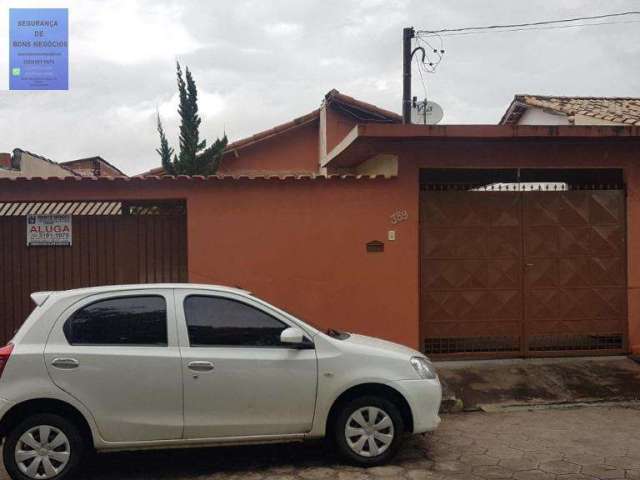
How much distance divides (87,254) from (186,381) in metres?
4.05

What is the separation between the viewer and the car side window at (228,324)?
4.77m

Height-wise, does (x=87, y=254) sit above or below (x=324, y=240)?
below

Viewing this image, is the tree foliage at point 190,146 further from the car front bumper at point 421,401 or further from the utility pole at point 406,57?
the car front bumper at point 421,401

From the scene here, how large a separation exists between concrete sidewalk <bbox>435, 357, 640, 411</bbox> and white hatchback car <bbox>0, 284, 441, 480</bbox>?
2.04 meters

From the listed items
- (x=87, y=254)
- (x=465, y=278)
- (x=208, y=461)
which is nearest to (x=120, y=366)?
(x=208, y=461)

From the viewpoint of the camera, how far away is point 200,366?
4617 millimetres

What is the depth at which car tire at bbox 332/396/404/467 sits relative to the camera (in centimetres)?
483

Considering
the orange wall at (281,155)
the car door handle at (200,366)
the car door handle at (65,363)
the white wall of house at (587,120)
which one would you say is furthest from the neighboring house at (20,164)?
the white wall of house at (587,120)

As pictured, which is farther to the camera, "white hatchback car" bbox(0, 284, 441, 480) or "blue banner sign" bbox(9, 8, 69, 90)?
"blue banner sign" bbox(9, 8, 69, 90)

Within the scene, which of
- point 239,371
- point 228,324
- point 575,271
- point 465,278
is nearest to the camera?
point 239,371

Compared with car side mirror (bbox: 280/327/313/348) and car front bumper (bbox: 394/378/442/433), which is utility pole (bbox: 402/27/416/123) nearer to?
car front bumper (bbox: 394/378/442/433)

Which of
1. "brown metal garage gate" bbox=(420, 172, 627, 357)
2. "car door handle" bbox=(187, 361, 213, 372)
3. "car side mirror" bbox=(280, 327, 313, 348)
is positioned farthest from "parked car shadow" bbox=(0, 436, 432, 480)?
"brown metal garage gate" bbox=(420, 172, 627, 357)

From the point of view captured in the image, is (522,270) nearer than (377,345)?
No

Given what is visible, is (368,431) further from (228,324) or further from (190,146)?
(190,146)
